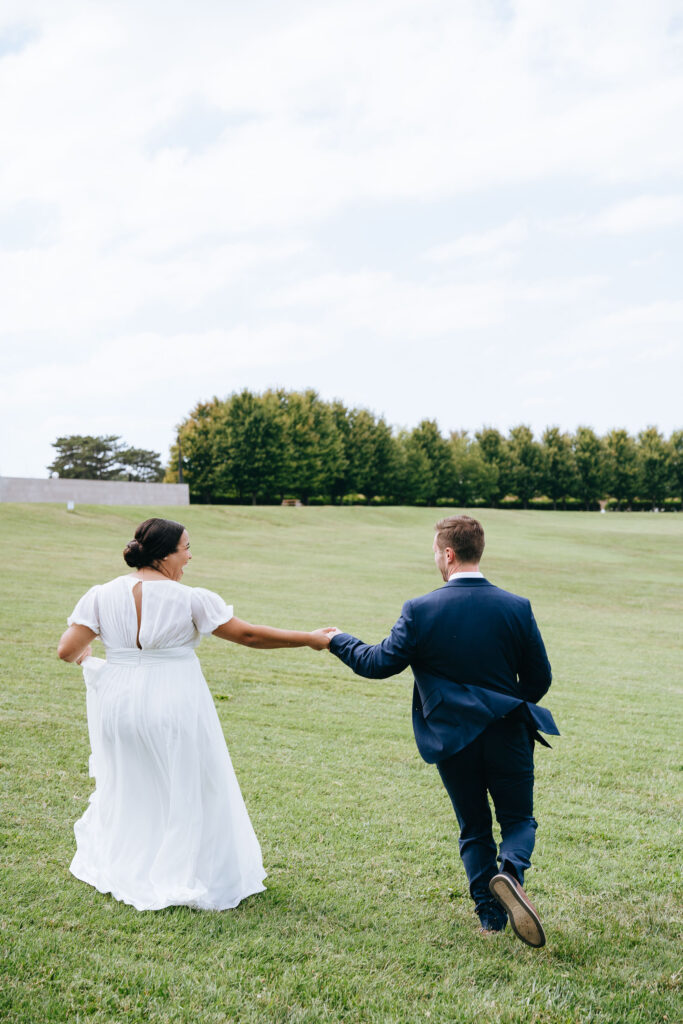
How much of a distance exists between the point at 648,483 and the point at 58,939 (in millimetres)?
96584

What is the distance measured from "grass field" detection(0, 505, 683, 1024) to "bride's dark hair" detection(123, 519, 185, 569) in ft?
6.37

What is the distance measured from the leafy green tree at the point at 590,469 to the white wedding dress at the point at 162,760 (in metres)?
90.6

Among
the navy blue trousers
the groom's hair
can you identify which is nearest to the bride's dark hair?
the groom's hair

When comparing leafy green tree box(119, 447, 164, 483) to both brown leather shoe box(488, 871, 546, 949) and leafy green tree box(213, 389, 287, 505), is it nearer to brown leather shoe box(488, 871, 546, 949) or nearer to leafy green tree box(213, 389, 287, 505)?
leafy green tree box(213, 389, 287, 505)

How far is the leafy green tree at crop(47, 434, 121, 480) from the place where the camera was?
101375 millimetres

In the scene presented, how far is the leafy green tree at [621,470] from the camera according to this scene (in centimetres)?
9144

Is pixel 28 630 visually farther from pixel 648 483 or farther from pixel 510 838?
pixel 648 483

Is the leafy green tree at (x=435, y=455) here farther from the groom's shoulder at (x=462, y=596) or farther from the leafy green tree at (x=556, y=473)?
the groom's shoulder at (x=462, y=596)

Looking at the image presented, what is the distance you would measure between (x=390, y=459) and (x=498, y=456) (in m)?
17.9

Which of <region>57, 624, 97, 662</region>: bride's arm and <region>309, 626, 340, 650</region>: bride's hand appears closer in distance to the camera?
<region>57, 624, 97, 662</region>: bride's arm

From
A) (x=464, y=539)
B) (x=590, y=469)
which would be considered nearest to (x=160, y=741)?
(x=464, y=539)

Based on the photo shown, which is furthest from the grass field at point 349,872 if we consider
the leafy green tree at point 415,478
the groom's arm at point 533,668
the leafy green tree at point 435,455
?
the leafy green tree at point 435,455

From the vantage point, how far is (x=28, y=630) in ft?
42.0

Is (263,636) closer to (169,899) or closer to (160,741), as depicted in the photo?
(160,741)
